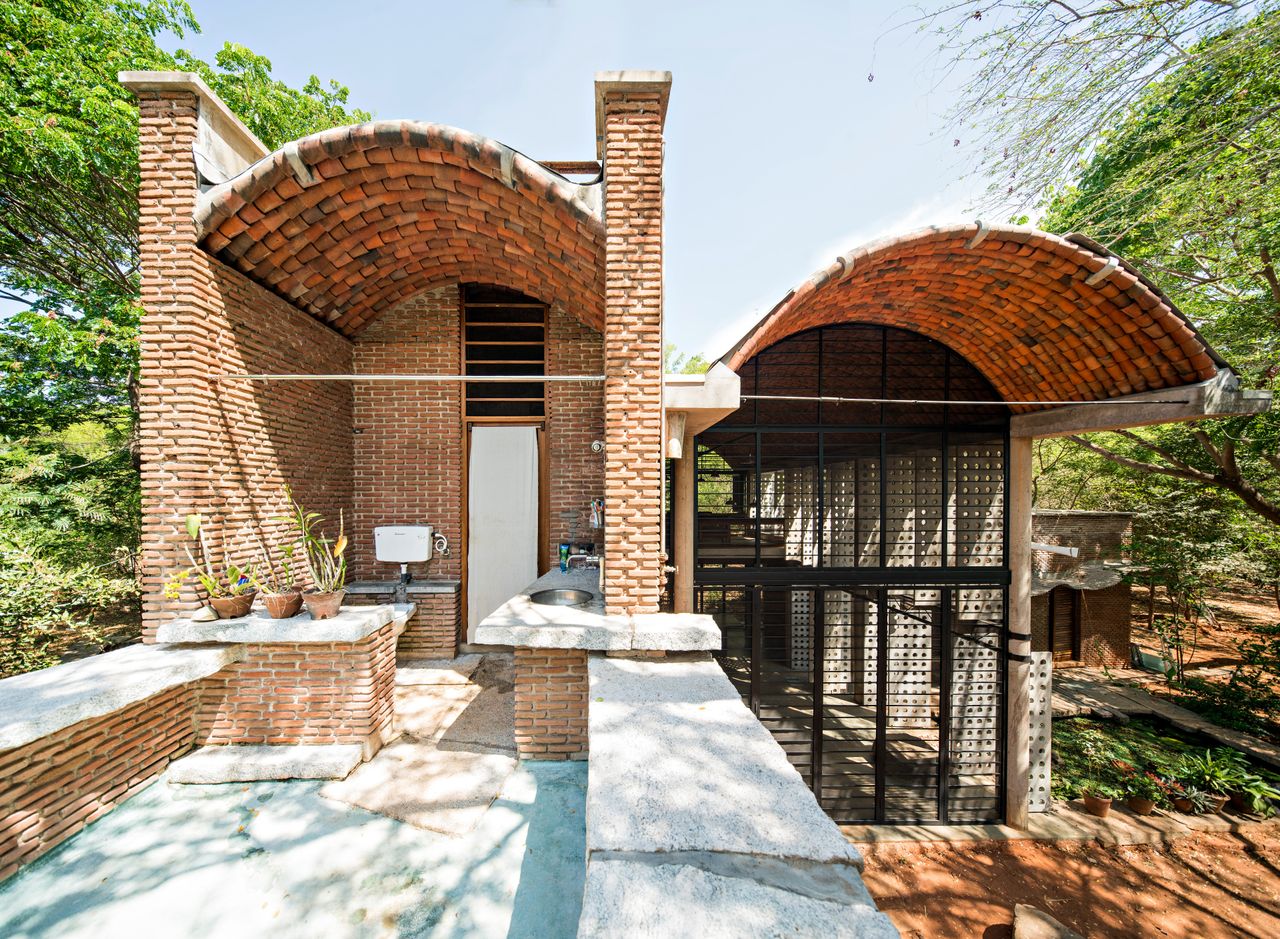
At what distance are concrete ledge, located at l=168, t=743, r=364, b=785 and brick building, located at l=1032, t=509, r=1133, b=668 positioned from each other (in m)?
12.1

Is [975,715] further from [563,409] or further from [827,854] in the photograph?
[563,409]

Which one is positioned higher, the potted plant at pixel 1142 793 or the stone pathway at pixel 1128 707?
the potted plant at pixel 1142 793

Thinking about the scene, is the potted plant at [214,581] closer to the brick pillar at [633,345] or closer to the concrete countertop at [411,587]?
the concrete countertop at [411,587]

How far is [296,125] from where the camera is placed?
25.4ft

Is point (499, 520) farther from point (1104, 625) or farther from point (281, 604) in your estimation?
point (1104, 625)

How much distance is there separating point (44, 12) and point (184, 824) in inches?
344

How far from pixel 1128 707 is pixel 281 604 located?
12.2 metres

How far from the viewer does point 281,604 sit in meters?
3.08

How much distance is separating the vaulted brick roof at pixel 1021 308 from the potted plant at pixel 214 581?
154 inches

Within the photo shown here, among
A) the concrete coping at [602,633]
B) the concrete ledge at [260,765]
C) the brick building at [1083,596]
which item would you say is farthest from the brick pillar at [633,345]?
the brick building at [1083,596]

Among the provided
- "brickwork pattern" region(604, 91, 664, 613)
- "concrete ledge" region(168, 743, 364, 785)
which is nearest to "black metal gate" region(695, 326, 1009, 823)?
"brickwork pattern" region(604, 91, 664, 613)

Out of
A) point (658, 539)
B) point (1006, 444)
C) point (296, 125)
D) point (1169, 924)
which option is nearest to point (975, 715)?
point (1169, 924)

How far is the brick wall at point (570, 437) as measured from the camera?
523 centimetres

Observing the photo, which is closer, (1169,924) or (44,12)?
(1169,924)
